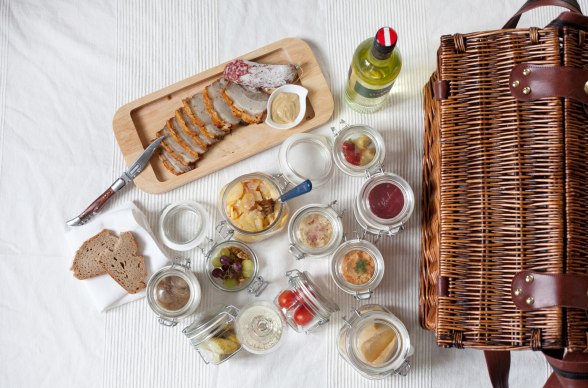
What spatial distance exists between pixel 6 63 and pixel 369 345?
3.42 ft

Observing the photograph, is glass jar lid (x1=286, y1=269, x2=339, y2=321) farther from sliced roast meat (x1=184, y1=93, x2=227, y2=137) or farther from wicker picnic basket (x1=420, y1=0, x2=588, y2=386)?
sliced roast meat (x1=184, y1=93, x2=227, y2=137)

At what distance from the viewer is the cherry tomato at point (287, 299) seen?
1056 mm

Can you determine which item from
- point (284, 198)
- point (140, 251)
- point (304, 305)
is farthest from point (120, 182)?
point (304, 305)

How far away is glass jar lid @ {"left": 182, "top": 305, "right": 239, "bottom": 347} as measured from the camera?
1050 millimetres

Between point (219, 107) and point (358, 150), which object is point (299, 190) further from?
point (219, 107)

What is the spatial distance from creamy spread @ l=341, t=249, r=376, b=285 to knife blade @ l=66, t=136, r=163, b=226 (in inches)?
19.1

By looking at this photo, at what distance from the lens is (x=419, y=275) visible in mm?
1132

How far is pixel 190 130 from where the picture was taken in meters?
1.12

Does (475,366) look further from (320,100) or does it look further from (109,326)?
(109,326)

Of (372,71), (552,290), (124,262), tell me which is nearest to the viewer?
(552,290)

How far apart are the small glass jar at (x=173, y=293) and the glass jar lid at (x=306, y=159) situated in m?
0.30

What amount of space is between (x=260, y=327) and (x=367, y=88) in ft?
1.77

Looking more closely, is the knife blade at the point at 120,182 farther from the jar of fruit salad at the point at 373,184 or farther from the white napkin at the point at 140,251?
the jar of fruit salad at the point at 373,184

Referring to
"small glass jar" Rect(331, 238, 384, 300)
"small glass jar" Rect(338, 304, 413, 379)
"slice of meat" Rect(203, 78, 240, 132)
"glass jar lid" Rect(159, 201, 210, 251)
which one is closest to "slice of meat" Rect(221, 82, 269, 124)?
"slice of meat" Rect(203, 78, 240, 132)
